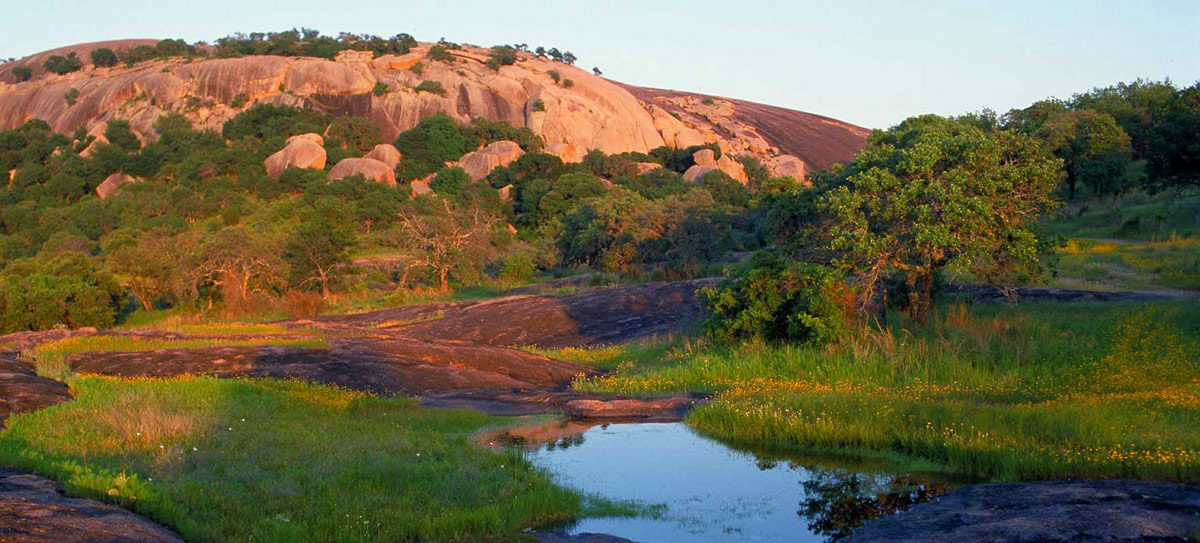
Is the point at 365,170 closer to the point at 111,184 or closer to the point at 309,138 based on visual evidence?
the point at 309,138

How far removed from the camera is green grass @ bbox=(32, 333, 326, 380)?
2098 cm

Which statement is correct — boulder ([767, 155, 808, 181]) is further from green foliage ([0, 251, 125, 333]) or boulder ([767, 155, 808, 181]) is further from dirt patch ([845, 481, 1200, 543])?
dirt patch ([845, 481, 1200, 543])

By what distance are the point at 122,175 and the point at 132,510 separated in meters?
79.3

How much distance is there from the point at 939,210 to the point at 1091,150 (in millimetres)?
29914

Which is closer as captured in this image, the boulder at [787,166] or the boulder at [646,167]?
the boulder at [646,167]

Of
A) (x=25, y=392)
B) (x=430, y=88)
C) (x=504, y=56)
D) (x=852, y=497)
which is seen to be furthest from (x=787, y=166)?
(x=852, y=497)

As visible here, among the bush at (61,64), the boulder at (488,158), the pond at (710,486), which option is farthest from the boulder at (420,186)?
the pond at (710,486)

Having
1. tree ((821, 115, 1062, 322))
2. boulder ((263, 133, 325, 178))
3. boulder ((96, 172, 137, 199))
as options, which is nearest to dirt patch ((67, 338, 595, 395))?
tree ((821, 115, 1062, 322))

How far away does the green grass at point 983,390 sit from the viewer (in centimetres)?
1060

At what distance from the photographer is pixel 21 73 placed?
102m

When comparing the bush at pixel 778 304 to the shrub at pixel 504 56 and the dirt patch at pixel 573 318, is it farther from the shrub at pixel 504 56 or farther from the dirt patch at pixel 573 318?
the shrub at pixel 504 56

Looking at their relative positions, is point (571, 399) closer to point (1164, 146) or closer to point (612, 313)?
point (612, 313)

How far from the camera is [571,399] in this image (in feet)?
53.7

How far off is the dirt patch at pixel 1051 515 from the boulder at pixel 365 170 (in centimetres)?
6553
